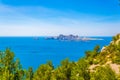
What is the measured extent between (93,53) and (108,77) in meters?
47.0

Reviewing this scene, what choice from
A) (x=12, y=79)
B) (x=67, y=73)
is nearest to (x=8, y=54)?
(x=12, y=79)

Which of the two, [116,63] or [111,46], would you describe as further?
[111,46]

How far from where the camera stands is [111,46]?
259 feet

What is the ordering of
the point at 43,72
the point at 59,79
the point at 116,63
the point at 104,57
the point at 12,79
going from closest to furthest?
the point at 12,79
the point at 59,79
the point at 43,72
the point at 116,63
the point at 104,57

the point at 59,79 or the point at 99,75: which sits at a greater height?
the point at 99,75

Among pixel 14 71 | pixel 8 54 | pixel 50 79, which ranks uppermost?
pixel 8 54

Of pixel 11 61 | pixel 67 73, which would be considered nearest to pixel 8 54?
pixel 11 61

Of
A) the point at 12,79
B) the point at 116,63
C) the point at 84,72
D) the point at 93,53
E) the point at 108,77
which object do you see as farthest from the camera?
the point at 93,53

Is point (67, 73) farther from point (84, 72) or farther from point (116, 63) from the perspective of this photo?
point (116, 63)

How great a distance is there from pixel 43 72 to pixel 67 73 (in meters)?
5.97

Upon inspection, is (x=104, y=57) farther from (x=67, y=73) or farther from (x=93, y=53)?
(x=67, y=73)

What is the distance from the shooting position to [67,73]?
→ 57656 millimetres

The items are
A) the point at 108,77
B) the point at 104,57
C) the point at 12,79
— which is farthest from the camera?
the point at 104,57

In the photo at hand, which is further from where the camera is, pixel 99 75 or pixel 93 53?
pixel 93 53
